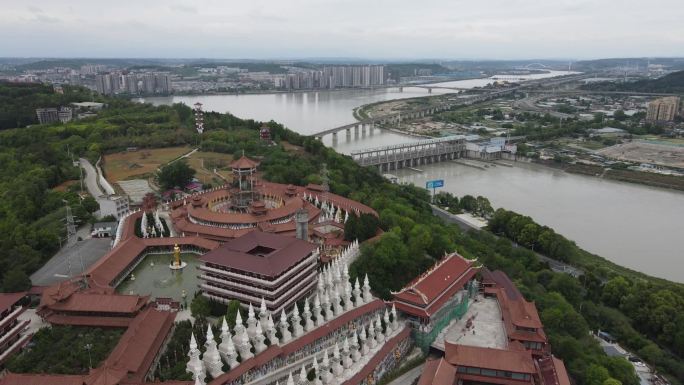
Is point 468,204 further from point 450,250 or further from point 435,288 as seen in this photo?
point 435,288

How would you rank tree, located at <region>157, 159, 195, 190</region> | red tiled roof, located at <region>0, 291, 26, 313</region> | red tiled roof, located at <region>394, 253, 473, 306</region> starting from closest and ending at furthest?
red tiled roof, located at <region>0, 291, 26, 313</region> < red tiled roof, located at <region>394, 253, 473, 306</region> < tree, located at <region>157, 159, 195, 190</region>

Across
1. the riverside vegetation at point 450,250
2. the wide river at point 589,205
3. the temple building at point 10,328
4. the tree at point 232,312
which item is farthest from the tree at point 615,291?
the temple building at point 10,328

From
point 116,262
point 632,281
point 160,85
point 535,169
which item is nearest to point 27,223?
point 116,262

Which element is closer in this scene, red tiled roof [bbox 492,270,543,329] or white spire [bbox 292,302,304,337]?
white spire [bbox 292,302,304,337]

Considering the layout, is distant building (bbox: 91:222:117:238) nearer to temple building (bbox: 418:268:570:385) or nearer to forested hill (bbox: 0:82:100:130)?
temple building (bbox: 418:268:570:385)

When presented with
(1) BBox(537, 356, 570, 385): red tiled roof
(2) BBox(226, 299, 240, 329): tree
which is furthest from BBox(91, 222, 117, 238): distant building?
(1) BBox(537, 356, 570, 385): red tiled roof

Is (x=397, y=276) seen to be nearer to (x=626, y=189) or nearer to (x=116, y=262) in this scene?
(x=116, y=262)
